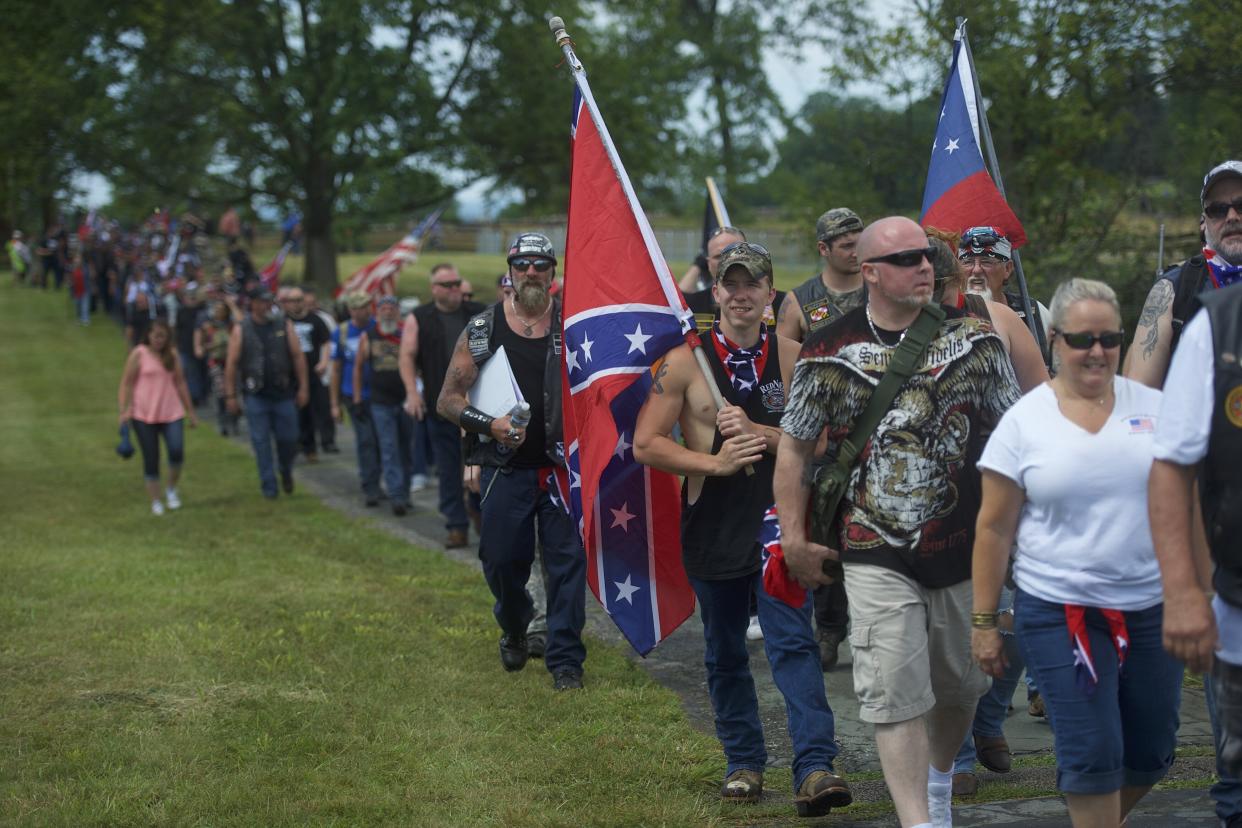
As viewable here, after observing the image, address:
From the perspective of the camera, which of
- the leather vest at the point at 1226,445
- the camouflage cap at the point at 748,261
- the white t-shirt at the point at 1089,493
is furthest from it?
the camouflage cap at the point at 748,261

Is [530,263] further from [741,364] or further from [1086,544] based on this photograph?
[1086,544]

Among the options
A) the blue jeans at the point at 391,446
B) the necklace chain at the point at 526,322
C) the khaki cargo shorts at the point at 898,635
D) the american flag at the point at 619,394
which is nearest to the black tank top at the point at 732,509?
the american flag at the point at 619,394

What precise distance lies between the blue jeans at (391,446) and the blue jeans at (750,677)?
8.25 m

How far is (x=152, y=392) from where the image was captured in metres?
14.5

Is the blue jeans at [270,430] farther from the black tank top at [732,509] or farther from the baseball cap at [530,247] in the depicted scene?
the black tank top at [732,509]

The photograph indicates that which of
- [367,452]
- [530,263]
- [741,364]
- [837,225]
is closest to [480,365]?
[530,263]

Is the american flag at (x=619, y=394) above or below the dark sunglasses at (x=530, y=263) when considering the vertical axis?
below

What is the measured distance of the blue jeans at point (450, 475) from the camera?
1195 centimetres

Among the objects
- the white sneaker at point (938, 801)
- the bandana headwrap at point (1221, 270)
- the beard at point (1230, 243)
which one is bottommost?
the white sneaker at point (938, 801)

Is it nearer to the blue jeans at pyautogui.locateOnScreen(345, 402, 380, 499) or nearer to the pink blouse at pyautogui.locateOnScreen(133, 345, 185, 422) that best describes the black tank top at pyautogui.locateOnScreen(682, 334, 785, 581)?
the blue jeans at pyautogui.locateOnScreen(345, 402, 380, 499)

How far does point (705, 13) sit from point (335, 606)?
39.4 metres

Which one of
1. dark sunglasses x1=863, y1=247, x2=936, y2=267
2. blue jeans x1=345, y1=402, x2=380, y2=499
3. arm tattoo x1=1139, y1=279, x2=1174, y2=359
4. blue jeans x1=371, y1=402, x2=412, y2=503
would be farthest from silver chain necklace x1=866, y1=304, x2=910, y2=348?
blue jeans x1=345, y1=402, x2=380, y2=499

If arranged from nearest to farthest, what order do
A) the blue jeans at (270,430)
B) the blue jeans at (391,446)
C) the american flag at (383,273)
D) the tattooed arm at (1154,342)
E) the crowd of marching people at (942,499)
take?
the crowd of marching people at (942,499) < the tattooed arm at (1154,342) < the blue jeans at (391,446) < the blue jeans at (270,430) < the american flag at (383,273)

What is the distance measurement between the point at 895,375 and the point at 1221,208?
1.66m
